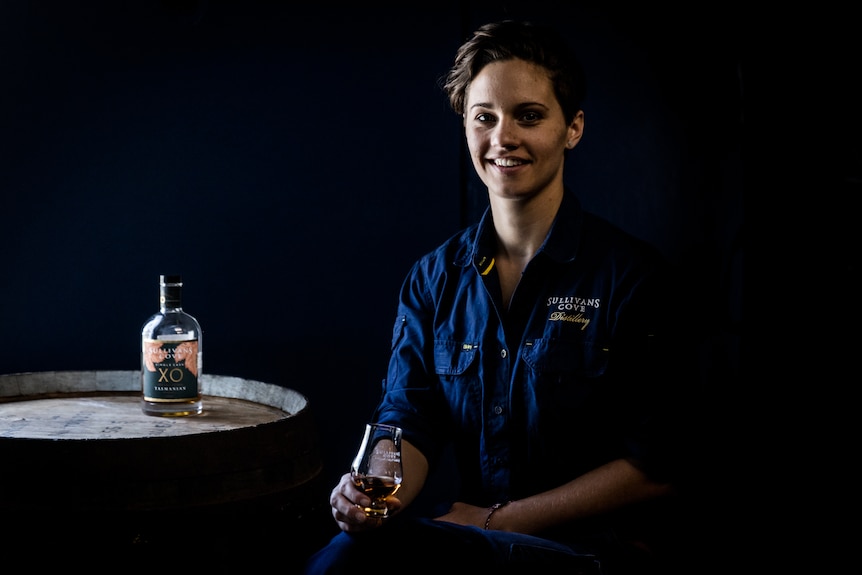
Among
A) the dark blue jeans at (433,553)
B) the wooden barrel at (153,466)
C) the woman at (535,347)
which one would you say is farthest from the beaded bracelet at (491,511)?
the wooden barrel at (153,466)

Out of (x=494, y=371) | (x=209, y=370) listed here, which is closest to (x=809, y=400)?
(x=494, y=371)

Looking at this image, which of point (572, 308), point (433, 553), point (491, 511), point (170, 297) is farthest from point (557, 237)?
point (170, 297)

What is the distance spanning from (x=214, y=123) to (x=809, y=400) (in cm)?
192

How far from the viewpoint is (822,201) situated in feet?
8.25

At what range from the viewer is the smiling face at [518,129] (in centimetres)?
185

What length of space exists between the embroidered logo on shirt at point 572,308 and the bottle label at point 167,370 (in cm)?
82

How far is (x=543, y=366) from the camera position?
1808 mm

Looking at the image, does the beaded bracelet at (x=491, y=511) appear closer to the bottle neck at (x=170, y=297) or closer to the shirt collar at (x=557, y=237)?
the shirt collar at (x=557, y=237)

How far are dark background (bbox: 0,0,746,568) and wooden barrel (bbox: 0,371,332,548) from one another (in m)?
0.56

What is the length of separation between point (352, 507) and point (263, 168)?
125cm

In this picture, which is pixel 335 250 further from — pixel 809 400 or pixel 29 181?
pixel 809 400

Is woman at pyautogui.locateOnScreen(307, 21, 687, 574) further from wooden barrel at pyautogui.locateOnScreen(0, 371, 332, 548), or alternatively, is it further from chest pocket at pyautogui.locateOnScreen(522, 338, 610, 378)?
wooden barrel at pyautogui.locateOnScreen(0, 371, 332, 548)

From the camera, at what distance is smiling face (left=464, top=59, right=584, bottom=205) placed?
6.06 feet

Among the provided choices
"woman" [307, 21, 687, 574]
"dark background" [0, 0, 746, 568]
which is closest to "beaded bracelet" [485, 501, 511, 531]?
"woman" [307, 21, 687, 574]
